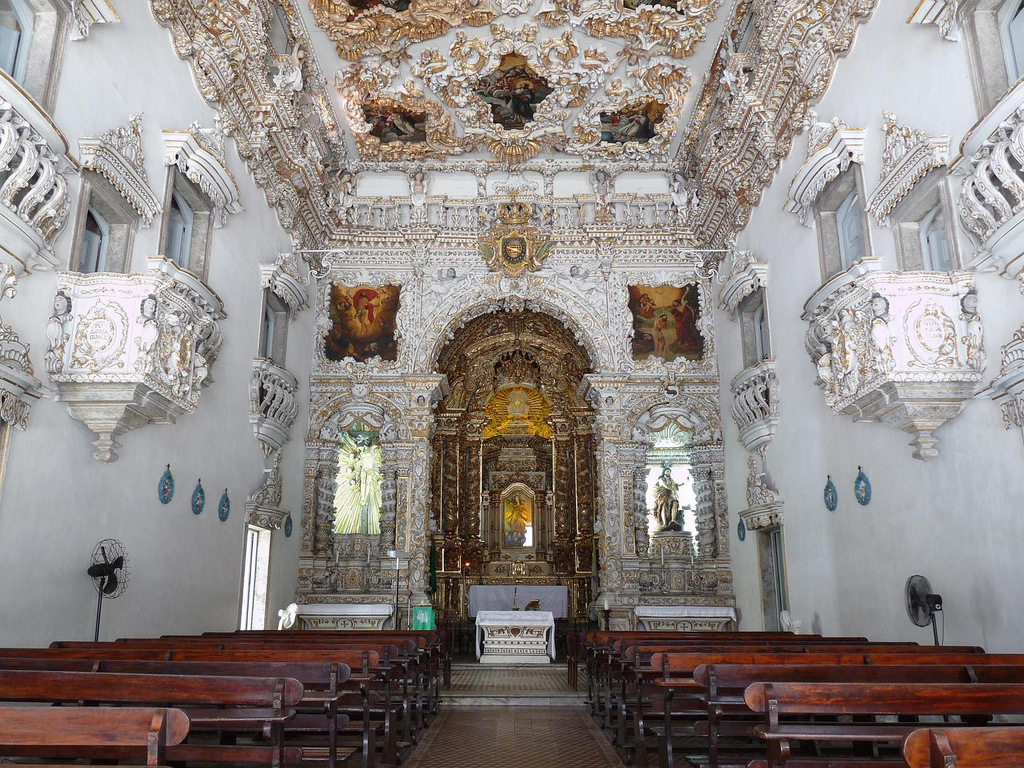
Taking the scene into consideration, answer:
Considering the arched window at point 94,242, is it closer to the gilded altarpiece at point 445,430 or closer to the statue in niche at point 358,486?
the gilded altarpiece at point 445,430

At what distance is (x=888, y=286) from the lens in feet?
→ 25.5

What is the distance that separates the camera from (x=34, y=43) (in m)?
7.25

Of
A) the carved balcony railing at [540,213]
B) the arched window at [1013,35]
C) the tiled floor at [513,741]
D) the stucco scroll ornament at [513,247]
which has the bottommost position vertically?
the tiled floor at [513,741]

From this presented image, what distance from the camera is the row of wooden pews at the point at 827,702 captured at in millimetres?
2824

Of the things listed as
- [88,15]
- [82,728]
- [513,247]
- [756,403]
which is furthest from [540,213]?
[82,728]

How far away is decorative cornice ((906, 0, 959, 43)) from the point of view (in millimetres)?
7617

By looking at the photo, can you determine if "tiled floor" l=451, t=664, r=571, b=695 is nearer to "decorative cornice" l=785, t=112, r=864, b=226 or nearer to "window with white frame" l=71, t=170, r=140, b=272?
"window with white frame" l=71, t=170, r=140, b=272

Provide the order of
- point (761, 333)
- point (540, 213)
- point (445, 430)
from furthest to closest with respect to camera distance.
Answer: point (445, 430), point (540, 213), point (761, 333)

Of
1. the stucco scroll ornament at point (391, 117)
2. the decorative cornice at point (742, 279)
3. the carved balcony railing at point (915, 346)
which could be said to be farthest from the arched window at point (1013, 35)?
the stucco scroll ornament at point (391, 117)

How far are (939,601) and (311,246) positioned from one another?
1258 centimetres

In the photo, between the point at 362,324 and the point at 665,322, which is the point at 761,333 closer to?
the point at 665,322

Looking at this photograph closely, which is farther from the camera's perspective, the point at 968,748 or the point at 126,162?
the point at 126,162

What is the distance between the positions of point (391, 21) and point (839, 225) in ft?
26.7

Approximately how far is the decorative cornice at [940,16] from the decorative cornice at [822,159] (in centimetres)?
160
